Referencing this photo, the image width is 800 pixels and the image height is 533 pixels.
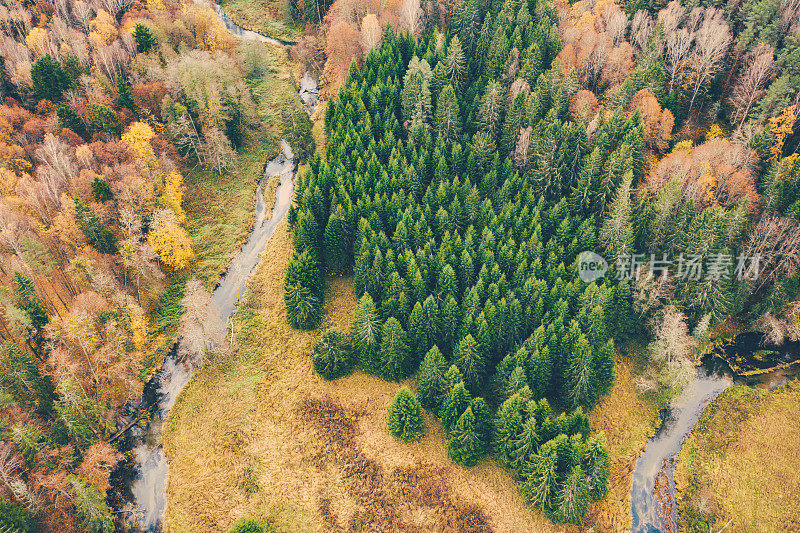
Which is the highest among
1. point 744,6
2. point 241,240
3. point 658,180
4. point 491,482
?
point 744,6

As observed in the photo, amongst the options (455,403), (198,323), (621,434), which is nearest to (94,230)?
(198,323)

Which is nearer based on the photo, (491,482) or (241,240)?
(491,482)

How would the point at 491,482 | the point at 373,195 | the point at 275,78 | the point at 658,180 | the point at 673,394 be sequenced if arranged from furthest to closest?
the point at 275,78 → the point at 373,195 → the point at 658,180 → the point at 673,394 → the point at 491,482

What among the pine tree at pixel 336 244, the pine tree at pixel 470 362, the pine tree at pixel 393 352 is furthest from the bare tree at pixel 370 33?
the pine tree at pixel 470 362

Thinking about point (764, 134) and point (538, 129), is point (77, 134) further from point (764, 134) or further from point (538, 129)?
point (764, 134)

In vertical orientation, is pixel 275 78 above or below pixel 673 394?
above

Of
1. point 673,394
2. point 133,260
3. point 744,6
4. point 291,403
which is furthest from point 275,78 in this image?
point 673,394

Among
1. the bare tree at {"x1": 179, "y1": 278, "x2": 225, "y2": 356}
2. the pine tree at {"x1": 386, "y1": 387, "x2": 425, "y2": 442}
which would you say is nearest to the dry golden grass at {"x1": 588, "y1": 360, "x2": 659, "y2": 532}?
the pine tree at {"x1": 386, "y1": 387, "x2": 425, "y2": 442}

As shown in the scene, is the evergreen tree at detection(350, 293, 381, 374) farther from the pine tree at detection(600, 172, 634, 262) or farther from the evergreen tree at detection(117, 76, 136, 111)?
the evergreen tree at detection(117, 76, 136, 111)
